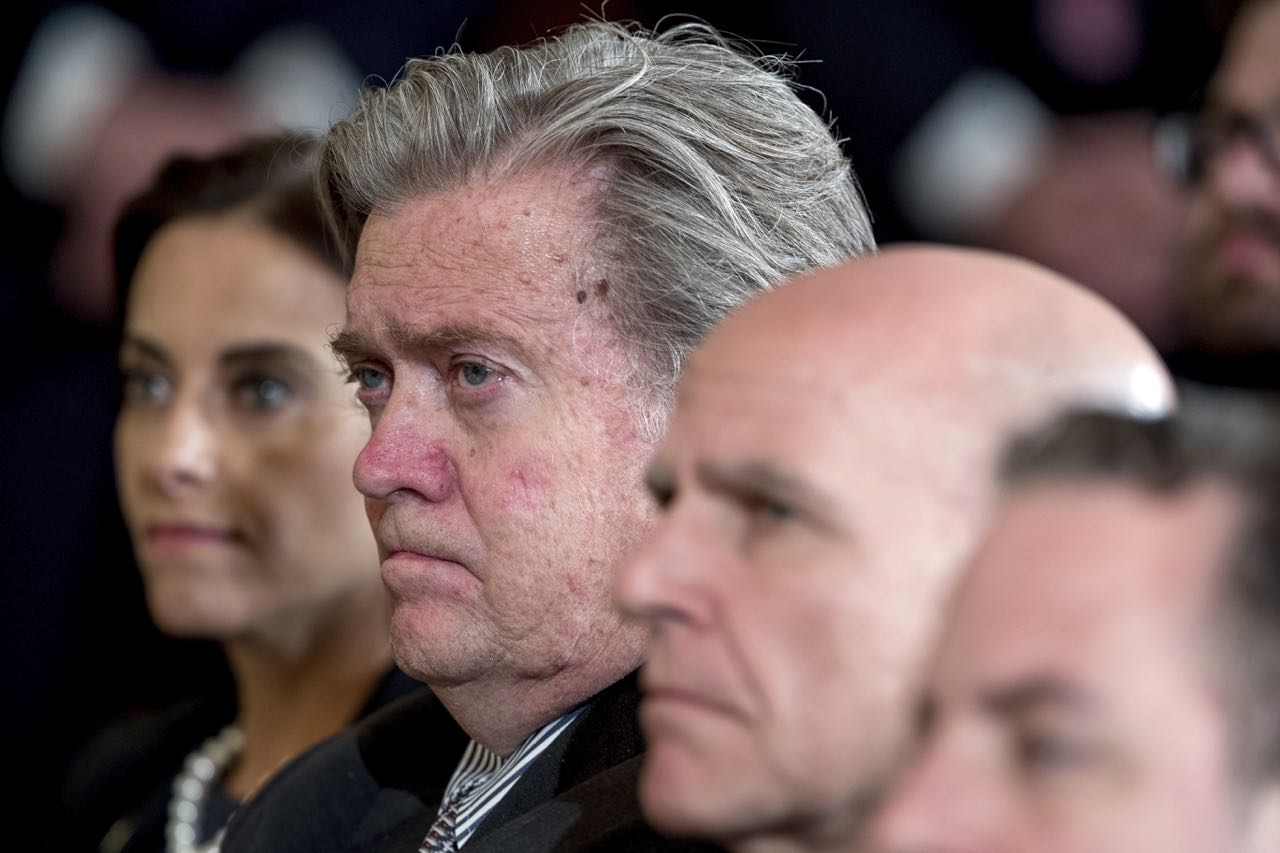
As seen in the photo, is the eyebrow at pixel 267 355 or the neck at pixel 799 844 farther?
the eyebrow at pixel 267 355

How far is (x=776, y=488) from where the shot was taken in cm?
85

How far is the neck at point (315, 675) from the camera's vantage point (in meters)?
2.08

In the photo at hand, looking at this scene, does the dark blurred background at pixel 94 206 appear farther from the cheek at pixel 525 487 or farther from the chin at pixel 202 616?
the cheek at pixel 525 487

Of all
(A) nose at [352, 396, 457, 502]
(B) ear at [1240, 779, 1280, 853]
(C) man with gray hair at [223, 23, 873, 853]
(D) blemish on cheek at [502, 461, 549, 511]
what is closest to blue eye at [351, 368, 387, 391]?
(C) man with gray hair at [223, 23, 873, 853]

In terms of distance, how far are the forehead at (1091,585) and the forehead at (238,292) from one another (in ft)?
4.71

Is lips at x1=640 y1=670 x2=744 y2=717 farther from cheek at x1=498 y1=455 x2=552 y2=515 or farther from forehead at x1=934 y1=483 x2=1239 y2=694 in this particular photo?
cheek at x1=498 y1=455 x2=552 y2=515

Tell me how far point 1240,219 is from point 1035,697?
0.78 m

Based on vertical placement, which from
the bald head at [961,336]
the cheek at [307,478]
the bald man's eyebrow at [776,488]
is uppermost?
the bald head at [961,336]

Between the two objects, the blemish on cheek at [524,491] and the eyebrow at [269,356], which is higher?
the blemish on cheek at [524,491]

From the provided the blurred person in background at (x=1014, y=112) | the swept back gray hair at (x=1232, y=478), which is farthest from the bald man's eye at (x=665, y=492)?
the blurred person in background at (x=1014, y=112)

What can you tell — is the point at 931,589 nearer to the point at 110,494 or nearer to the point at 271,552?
the point at 271,552

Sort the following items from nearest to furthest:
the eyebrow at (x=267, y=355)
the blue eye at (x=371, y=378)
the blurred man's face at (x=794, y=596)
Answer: the blurred man's face at (x=794, y=596) < the blue eye at (x=371, y=378) < the eyebrow at (x=267, y=355)

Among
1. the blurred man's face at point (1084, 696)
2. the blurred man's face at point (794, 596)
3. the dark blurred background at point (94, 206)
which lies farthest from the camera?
the dark blurred background at point (94, 206)

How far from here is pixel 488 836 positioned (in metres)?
1.24
